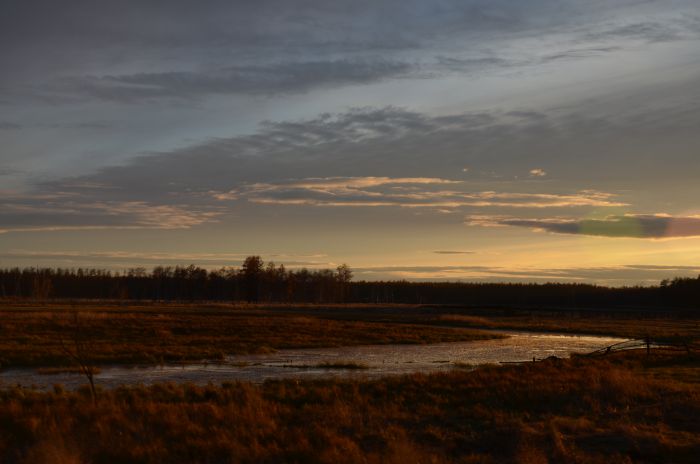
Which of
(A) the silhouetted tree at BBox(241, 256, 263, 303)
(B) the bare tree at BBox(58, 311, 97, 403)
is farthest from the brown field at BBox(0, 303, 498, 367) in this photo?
(A) the silhouetted tree at BBox(241, 256, 263, 303)

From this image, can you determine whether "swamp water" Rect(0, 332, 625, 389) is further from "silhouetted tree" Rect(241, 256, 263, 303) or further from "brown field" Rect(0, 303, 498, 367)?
"silhouetted tree" Rect(241, 256, 263, 303)

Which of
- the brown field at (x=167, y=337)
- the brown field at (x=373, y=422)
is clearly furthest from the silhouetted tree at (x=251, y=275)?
the brown field at (x=373, y=422)

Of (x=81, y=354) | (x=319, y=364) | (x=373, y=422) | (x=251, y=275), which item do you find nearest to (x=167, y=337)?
(x=319, y=364)

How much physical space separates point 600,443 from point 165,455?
9.62 meters

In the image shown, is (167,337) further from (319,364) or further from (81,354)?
(81,354)

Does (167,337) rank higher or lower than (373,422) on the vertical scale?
lower

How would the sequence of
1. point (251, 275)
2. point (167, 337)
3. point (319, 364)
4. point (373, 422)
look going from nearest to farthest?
point (373, 422)
point (319, 364)
point (167, 337)
point (251, 275)

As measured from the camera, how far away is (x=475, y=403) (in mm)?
21328

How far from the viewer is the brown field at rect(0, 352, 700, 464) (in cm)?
1379

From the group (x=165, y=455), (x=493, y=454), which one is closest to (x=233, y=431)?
(x=165, y=455)

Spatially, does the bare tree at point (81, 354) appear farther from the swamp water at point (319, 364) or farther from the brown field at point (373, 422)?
the swamp water at point (319, 364)

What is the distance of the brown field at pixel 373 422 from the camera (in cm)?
1379

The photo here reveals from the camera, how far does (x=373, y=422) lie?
57.1ft

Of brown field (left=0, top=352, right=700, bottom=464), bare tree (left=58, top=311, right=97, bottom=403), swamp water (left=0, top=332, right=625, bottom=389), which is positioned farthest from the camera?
swamp water (left=0, top=332, right=625, bottom=389)
